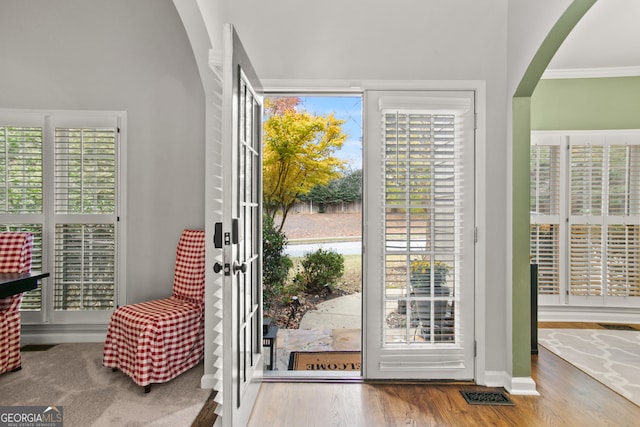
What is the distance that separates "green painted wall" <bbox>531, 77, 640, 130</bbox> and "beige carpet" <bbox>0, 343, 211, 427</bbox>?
4304mm

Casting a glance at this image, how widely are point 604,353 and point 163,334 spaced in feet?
12.0

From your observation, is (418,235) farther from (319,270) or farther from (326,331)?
(319,270)

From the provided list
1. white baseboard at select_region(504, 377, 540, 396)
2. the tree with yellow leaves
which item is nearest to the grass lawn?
the tree with yellow leaves

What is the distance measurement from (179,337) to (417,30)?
274 centimetres

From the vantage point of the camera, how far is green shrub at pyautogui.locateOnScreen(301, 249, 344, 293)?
499cm

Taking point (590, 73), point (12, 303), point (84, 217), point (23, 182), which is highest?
point (590, 73)

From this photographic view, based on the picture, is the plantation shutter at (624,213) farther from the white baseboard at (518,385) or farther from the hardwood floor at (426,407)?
the white baseboard at (518,385)

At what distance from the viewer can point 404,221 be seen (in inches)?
97.3

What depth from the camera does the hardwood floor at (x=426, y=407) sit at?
203cm

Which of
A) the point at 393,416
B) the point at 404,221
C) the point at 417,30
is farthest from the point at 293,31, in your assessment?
A: the point at 393,416

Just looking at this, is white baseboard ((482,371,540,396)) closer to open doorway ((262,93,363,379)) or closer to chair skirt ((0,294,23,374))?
open doorway ((262,93,363,379))

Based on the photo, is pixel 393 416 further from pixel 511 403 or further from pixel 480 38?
pixel 480 38

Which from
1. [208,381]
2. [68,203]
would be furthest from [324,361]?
[68,203]

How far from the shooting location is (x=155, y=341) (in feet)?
7.72
